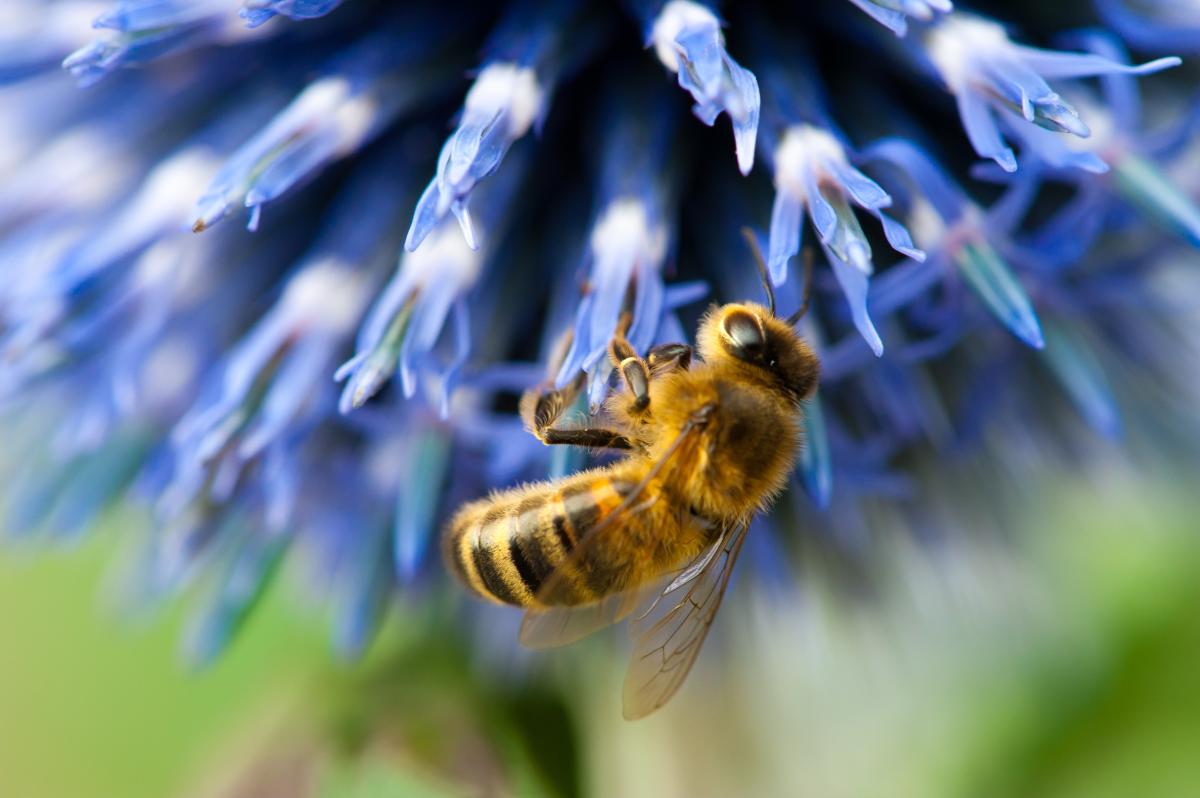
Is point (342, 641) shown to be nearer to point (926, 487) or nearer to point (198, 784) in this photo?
point (198, 784)

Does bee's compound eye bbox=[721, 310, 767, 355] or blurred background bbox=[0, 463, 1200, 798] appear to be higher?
bee's compound eye bbox=[721, 310, 767, 355]

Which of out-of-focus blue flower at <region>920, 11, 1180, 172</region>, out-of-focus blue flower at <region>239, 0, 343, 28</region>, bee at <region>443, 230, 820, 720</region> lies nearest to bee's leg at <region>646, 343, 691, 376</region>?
bee at <region>443, 230, 820, 720</region>

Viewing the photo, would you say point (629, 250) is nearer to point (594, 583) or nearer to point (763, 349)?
point (763, 349)

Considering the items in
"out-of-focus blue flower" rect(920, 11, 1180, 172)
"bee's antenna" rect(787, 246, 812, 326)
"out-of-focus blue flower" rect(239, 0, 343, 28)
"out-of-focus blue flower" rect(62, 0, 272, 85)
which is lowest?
"bee's antenna" rect(787, 246, 812, 326)

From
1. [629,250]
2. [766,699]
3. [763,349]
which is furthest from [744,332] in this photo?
[766,699]

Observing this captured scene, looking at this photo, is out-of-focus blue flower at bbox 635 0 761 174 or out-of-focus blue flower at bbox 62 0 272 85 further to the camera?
out-of-focus blue flower at bbox 62 0 272 85

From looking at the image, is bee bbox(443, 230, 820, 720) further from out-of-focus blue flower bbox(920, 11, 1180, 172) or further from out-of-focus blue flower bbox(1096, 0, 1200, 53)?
out-of-focus blue flower bbox(1096, 0, 1200, 53)

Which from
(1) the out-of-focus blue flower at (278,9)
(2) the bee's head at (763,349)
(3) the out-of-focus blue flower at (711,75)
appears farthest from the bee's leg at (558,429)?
(1) the out-of-focus blue flower at (278,9)
